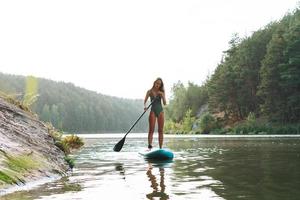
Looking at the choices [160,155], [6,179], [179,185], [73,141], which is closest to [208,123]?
[73,141]

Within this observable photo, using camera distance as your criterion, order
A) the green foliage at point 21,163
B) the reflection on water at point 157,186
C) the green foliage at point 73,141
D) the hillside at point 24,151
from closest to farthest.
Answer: the reflection on water at point 157,186
the hillside at point 24,151
the green foliage at point 21,163
the green foliage at point 73,141

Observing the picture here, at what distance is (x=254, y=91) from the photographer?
81.2m

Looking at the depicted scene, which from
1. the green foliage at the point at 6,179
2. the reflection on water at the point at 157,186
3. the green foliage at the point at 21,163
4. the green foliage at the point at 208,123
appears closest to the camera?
the reflection on water at the point at 157,186

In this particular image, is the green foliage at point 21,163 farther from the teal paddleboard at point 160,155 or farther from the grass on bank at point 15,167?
the teal paddleboard at point 160,155

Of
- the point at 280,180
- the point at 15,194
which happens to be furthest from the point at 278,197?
the point at 15,194

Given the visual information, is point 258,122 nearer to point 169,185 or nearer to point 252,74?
point 252,74

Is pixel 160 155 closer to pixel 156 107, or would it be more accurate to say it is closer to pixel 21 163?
pixel 156 107

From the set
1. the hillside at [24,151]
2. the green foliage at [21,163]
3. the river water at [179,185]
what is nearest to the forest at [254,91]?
the hillside at [24,151]

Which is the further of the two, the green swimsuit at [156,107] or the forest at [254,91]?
the forest at [254,91]

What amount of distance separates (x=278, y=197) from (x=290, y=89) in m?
63.5

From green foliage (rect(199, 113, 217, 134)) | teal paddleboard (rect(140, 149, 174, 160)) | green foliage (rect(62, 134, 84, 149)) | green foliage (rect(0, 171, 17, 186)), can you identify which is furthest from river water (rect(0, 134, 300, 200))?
green foliage (rect(199, 113, 217, 134))

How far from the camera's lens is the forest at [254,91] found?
64750mm

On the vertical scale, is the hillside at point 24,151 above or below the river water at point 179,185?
above

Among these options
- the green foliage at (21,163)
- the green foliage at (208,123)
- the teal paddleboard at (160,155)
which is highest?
the green foliage at (208,123)
